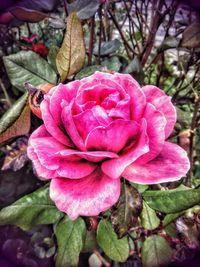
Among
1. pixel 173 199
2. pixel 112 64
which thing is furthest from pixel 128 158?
pixel 112 64

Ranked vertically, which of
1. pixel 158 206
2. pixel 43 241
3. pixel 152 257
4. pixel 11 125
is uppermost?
pixel 11 125

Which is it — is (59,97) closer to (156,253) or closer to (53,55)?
(53,55)

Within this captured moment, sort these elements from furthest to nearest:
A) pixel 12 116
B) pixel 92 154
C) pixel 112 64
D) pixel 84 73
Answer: pixel 112 64 → pixel 84 73 → pixel 12 116 → pixel 92 154

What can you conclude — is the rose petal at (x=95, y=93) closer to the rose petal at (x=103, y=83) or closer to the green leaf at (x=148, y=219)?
the rose petal at (x=103, y=83)

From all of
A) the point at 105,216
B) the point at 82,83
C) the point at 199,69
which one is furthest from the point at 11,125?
the point at 199,69

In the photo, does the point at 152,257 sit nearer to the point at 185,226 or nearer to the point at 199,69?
the point at 185,226

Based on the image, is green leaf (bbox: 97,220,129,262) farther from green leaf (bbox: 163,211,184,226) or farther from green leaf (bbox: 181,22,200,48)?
green leaf (bbox: 181,22,200,48)
